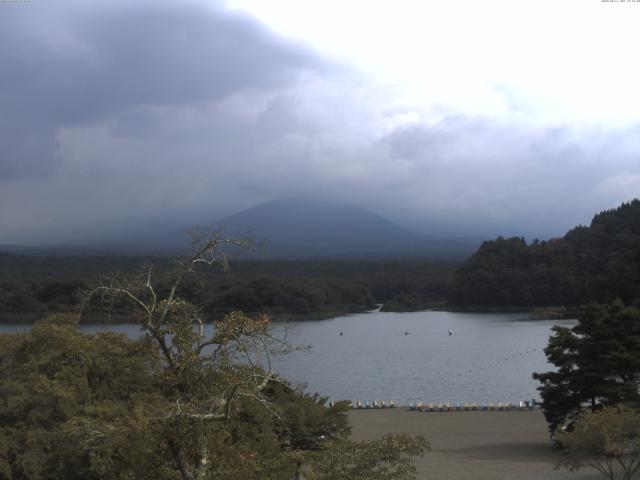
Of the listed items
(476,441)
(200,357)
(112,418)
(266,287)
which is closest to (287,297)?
(266,287)

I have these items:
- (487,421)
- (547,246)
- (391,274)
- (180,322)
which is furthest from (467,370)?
(391,274)

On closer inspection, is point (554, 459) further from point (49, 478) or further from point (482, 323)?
point (482, 323)

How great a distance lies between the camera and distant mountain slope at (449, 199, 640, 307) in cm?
6519

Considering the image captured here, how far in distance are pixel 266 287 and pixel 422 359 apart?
25114mm

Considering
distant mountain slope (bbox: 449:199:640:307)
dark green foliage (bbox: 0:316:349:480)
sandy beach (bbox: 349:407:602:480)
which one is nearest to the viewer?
dark green foliage (bbox: 0:316:349:480)

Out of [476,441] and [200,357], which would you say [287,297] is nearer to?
[476,441]

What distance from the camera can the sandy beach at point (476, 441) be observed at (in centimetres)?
1462

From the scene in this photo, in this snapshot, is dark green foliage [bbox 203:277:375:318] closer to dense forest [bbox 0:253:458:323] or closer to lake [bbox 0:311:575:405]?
dense forest [bbox 0:253:458:323]

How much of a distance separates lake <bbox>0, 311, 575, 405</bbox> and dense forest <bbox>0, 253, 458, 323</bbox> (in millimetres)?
3318

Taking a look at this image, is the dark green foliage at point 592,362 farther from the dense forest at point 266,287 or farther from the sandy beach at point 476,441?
the dense forest at point 266,287

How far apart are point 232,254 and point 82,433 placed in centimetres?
237

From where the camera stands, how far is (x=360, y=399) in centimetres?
2722

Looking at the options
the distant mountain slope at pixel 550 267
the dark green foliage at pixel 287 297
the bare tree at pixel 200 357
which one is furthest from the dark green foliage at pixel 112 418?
the distant mountain slope at pixel 550 267

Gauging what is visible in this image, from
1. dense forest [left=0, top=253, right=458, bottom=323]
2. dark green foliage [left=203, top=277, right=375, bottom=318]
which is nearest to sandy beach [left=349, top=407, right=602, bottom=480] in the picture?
dense forest [left=0, top=253, right=458, bottom=323]
